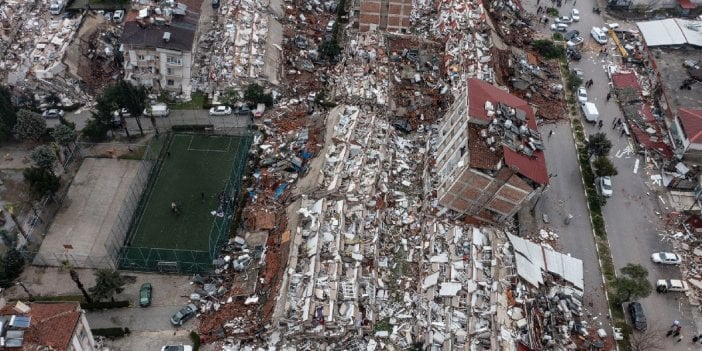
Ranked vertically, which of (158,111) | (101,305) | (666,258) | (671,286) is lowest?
(671,286)

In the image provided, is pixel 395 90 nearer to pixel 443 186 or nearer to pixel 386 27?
pixel 386 27

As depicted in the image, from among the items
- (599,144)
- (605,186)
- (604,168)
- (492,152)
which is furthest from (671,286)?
(492,152)

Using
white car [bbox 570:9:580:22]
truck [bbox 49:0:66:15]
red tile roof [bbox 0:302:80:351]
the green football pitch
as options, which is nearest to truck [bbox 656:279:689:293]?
the green football pitch

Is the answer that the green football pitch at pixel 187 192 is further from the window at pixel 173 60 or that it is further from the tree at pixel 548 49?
the tree at pixel 548 49

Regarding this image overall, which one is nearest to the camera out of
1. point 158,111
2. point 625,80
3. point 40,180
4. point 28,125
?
point 40,180

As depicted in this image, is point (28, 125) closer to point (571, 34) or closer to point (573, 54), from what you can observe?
point (573, 54)

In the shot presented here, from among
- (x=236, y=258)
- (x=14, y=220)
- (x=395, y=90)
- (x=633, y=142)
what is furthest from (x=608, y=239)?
(x=14, y=220)

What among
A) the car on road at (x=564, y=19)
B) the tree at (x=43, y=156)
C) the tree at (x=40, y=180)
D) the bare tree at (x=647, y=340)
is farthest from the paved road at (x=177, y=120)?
the car on road at (x=564, y=19)
